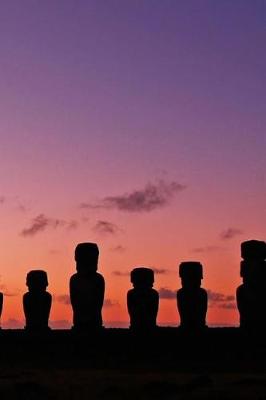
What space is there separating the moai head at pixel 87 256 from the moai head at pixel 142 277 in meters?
0.77

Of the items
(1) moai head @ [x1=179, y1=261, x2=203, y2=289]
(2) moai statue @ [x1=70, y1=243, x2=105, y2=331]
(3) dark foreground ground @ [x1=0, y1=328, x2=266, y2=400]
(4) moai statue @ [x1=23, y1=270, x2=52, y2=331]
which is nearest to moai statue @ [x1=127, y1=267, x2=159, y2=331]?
(2) moai statue @ [x1=70, y1=243, x2=105, y2=331]

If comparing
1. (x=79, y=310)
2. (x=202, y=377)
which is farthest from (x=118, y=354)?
(x=202, y=377)

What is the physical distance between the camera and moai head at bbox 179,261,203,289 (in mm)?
16578

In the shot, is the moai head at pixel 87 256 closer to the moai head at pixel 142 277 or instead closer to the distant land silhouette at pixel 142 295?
the distant land silhouette at pixel 142 295

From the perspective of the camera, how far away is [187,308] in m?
16.4

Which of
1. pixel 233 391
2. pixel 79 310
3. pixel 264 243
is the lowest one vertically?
pixel 233 391

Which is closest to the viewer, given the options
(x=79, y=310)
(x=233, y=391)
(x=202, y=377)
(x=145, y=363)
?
(x=233, y=391)

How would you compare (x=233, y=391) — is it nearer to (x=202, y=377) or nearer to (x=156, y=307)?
(x=202, y=377)

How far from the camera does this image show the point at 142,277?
1614 centimetres

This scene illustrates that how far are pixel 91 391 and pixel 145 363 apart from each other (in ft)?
12.8

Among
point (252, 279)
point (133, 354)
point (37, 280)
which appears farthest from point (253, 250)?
point (37, 280)

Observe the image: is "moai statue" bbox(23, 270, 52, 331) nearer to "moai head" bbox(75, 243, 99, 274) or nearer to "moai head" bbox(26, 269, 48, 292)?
"moai head" bbox(26, 269, 48, 292)

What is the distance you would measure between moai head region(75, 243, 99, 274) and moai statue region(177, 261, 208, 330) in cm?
177

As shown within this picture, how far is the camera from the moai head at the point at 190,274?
1658 centimetres
